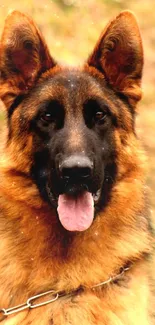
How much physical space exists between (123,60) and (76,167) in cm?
99

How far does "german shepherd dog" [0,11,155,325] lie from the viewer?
14.0 ft

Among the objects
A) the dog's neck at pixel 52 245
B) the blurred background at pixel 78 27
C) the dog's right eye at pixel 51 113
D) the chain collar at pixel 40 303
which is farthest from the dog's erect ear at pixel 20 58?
the blurred background at pixel 78 27

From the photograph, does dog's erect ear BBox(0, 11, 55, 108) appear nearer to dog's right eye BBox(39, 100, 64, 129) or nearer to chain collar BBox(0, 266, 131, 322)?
dog's right eye BBox(39, 100, 64, 129)

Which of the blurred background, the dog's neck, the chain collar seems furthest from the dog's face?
the blurred background

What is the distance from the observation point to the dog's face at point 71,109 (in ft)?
13.9

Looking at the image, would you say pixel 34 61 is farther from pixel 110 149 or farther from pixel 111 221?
pixel 111 221

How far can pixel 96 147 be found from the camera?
170 inches

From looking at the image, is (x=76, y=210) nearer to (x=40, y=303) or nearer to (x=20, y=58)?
(x=40, y=303)

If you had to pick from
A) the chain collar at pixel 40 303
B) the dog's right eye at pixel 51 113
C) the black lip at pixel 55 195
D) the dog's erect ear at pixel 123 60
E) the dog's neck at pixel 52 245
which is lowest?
the chain collar at pixel 40 303

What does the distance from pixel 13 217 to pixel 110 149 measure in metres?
0.77

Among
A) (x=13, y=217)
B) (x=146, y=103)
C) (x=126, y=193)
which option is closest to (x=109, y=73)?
(x=126, y=193)

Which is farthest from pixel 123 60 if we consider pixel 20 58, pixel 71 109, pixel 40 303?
pixel 40 303

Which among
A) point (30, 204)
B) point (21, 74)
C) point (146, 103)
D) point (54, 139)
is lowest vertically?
point (146, 103)

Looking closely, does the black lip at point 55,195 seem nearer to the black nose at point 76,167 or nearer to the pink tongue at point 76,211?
the pink tongue at point 76,211
